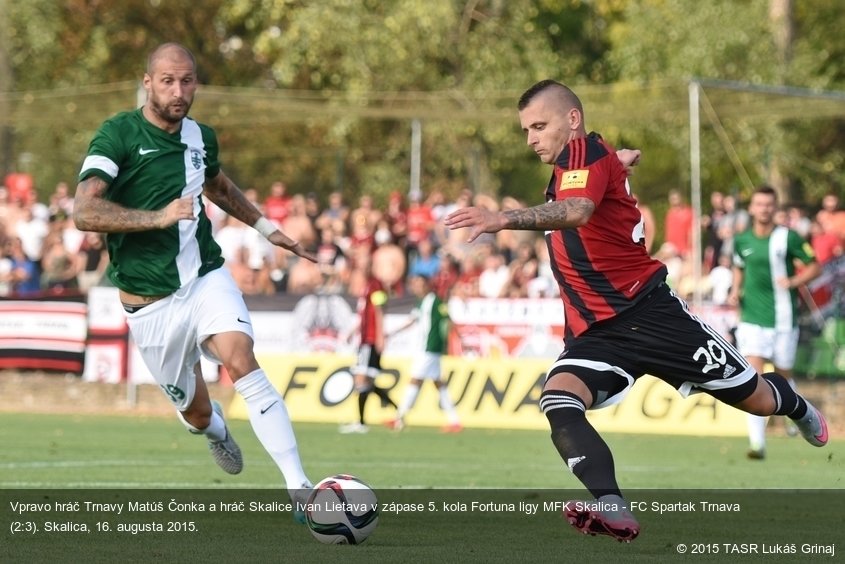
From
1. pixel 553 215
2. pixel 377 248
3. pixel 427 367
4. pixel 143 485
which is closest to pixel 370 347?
pixel 427 367

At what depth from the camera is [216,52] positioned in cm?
4794

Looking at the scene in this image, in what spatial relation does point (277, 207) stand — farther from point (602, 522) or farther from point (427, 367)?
point (602, 522)

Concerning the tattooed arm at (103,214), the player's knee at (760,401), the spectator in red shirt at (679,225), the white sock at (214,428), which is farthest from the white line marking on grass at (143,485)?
the spectator in red shirt at (679,225)

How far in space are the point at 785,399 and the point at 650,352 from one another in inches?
44.7

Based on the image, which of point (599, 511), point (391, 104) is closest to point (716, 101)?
point (391, 104)

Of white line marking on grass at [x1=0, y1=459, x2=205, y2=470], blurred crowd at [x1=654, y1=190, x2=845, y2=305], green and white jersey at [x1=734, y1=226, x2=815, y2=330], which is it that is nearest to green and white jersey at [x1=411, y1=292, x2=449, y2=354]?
blurred crowd at [x1=654, y1=190, x2=845, y2=305]

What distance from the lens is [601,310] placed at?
832cm

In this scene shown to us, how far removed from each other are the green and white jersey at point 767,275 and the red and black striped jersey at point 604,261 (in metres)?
9.55

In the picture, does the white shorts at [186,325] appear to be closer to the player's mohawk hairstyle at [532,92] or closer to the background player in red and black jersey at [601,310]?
the background player in red and black jersey at [601,310]

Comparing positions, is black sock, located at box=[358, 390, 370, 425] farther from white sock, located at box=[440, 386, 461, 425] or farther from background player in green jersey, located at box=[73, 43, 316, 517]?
background player in green jersey, located at box=[73, 43, 316, 517]

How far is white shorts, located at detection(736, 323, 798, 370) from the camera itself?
1761 centimetres

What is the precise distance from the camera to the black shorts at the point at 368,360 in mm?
21062

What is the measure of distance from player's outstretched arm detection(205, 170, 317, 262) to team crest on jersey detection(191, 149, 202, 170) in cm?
36

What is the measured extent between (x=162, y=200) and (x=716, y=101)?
516 inches
